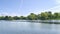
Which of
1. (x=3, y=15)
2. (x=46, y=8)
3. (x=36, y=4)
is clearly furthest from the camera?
(x=46, y=8)

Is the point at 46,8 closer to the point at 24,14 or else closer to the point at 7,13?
the point at 24,14

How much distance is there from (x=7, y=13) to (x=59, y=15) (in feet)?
5.87

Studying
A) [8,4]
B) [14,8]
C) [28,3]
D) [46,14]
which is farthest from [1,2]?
[46,14]

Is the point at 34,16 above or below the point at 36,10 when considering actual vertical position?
below

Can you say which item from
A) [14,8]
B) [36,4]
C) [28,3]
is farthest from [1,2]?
[36,4]

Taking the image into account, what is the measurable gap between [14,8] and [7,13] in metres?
0.29

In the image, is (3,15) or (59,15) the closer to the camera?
(3,15)

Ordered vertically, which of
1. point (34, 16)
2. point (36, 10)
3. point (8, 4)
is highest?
point (8, 4)

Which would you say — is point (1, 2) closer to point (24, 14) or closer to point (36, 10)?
point (24, 14)

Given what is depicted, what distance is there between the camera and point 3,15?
286cm

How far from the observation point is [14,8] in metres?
3.08

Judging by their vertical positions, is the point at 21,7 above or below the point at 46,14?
above

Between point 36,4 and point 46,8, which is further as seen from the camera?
point 46,8

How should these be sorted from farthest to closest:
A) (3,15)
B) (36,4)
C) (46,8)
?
(46,8) → (36,4) → (3,15)
